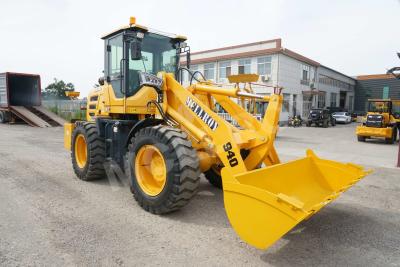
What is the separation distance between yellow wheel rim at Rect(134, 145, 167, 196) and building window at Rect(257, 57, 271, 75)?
A: 2329 centimetres

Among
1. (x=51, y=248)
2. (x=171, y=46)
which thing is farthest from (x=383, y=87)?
(x=51, y=248)

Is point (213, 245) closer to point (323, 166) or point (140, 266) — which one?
point (140, 266)

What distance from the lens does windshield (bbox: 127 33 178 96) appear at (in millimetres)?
5227

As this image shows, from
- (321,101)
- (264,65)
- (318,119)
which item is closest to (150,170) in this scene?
(264,65)

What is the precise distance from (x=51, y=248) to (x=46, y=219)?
896 millimetres

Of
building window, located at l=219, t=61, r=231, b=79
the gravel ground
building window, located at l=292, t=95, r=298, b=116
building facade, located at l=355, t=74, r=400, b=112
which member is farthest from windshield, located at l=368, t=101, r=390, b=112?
building facade, located at l=355, t=74, r=400, b=112

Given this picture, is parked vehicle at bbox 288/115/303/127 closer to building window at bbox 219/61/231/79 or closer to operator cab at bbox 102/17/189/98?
building window at bbox 219/61/231/79

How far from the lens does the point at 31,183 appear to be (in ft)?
18.6

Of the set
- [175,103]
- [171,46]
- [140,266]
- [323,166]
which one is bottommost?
[140,266]

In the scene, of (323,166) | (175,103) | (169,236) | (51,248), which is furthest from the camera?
(175,103)

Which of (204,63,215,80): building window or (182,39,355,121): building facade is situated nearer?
(182,39,355,121): building facade

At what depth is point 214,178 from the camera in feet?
18.5

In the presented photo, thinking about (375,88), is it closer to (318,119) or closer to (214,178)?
(318,119)

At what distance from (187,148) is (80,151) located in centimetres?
337
